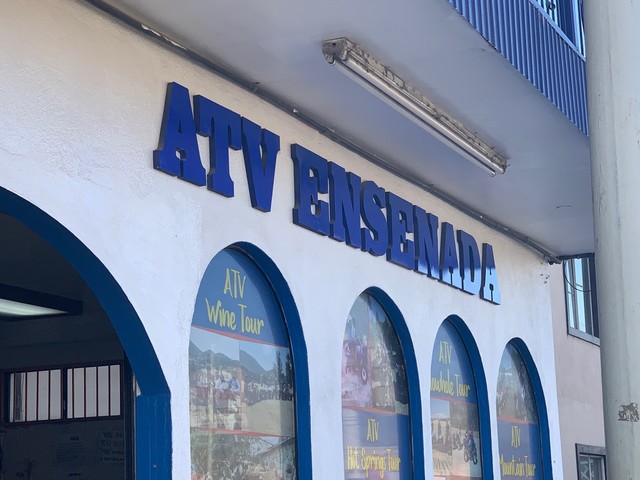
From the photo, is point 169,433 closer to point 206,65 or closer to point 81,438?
point 206,65

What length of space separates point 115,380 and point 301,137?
303cm

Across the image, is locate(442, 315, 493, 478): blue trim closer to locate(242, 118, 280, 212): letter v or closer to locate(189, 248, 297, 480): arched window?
locate(189, 248, 297, 480): arched window

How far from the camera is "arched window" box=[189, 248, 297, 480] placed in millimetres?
7047

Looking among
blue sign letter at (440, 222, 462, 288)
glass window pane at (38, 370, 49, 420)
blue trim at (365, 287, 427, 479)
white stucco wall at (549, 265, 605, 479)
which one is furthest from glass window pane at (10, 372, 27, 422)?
white stucco wall at (549, 265, 605, 479)

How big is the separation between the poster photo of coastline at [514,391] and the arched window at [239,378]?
4.57m

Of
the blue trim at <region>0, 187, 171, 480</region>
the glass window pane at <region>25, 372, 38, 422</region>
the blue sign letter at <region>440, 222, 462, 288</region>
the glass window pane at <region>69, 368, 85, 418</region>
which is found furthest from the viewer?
the blue sign letter at <region>440, 222, 462, 288</region>

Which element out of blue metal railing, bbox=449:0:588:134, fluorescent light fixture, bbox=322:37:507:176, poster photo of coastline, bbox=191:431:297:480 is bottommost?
poster photo of coastline, bbox=191:431:297:480

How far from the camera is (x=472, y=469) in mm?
11141

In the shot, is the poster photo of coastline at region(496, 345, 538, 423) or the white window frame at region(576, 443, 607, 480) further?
the white window frame at region(576, 443, 607, 480)

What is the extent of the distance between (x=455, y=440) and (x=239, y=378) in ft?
12.8

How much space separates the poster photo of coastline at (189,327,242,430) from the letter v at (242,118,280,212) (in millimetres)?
954

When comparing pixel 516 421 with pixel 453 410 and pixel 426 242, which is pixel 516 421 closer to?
pixel 453 410

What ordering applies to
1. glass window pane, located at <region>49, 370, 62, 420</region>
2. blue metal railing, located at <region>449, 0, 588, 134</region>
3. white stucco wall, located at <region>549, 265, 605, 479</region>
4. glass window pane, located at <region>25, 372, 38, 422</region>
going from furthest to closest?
white stucco wall, located at <region>549, 265, 605, 479</region> < glass window pane, located at <region>25, 372, 38, 422</region> < glass window pane, located at <region>49, 370, 62, 420</region> < blue metal railing, located at <region>449, 0, 588, 134</region>

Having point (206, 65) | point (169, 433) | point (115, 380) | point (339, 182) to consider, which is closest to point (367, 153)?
point (339, 182)
